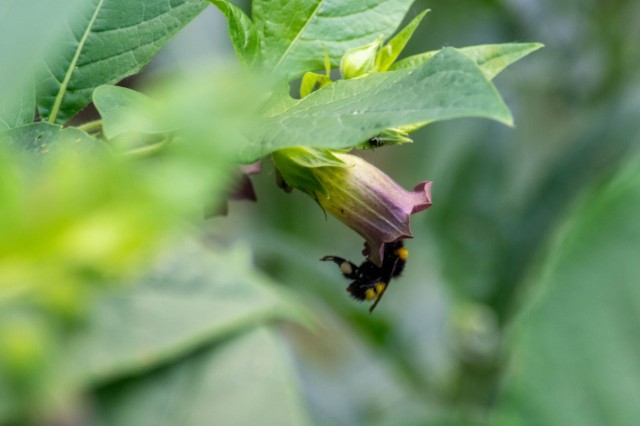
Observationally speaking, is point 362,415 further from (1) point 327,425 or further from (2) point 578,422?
(2) point 578,422

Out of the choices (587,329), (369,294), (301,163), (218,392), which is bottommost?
(587,329)

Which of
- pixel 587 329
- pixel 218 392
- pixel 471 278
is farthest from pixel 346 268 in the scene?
pixel 471 278

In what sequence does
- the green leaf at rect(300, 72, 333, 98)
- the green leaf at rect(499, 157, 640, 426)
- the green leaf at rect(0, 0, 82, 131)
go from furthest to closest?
the green leaf at rect(499, 157, 640, 426), the green leaf at rect(300, 72, 333, 98), the green leaf at rect(0, 0, 82, 131)

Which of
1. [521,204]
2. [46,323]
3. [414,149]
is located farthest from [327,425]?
[46,323]

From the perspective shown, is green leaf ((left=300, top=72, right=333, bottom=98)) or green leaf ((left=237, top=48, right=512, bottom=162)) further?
green leaf ((left=300, top=72, right=333, bottom=98))

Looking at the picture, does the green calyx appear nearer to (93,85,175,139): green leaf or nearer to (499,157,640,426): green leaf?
(93,85,175,139): green leaf

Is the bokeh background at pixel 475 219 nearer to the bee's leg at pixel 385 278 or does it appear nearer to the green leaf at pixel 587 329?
the green leaf at pixel 587 329

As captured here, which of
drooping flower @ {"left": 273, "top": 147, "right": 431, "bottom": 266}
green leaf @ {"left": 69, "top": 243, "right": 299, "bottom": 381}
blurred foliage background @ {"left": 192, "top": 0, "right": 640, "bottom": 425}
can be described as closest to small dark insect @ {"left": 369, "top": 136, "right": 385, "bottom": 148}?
drooping flower @ {"left": 273, "top": 147, "right": 431, "bottom": 266}

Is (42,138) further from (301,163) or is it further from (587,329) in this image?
(587,329)
